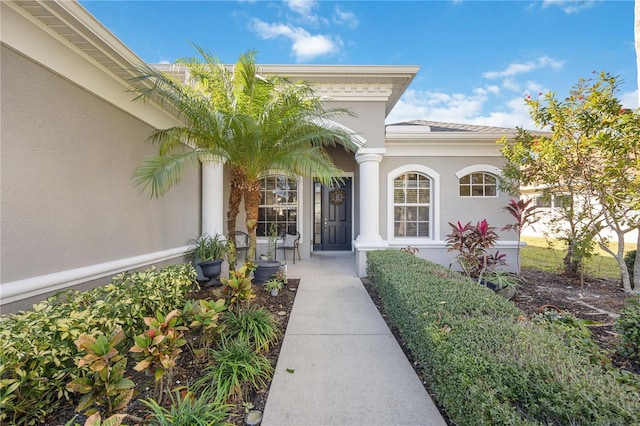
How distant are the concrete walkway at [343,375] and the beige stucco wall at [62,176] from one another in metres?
2.76

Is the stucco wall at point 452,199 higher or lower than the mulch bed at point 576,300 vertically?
higher

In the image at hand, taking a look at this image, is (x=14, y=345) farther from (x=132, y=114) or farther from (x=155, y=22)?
(x=155, y=22)

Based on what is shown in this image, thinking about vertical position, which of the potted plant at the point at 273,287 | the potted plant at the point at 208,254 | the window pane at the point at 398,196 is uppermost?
the window pane at the point at 398,196

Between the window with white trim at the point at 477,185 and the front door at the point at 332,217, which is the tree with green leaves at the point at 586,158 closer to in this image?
the window with white trim at the point at 477,185

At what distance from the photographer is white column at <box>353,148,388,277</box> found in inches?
252

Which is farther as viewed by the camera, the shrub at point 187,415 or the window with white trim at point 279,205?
the window with white trim at point 279,205

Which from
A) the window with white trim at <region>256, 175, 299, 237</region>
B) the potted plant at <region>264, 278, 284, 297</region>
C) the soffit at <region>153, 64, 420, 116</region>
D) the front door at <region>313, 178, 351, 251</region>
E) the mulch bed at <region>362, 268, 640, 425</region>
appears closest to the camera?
the mulch bed at <region>362, 268, 640, 425</region>

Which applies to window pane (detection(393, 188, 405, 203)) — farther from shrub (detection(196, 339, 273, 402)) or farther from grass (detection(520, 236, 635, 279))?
shrub (detection(196, 339, 273, 402))

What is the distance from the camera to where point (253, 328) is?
317 centimetres

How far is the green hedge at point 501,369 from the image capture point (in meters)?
1.39

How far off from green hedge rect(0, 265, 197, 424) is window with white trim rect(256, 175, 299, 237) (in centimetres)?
577

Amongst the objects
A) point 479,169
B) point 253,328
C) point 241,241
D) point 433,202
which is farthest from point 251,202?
point 479,169

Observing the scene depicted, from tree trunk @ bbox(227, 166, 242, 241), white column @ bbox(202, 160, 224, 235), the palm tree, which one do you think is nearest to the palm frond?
the palm tree

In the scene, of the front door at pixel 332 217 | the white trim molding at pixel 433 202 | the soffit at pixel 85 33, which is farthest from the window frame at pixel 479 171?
the soffit at pixel 85 33
